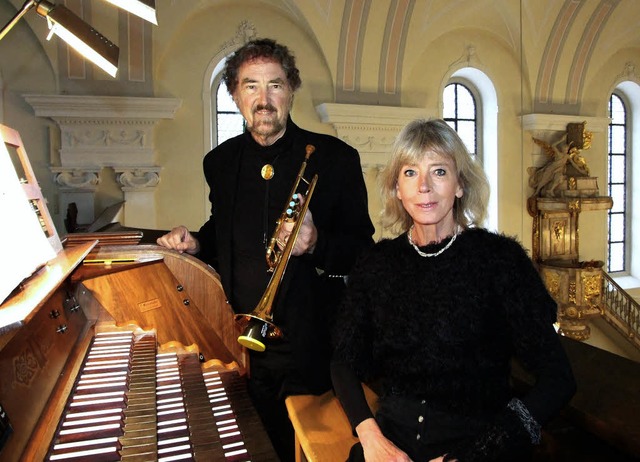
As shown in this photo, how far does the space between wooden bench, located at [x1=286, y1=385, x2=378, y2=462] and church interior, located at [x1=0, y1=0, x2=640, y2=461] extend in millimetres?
3263

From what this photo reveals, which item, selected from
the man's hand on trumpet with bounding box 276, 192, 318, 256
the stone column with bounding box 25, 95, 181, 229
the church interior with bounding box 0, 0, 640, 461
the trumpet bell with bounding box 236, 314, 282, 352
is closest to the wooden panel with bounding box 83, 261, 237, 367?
the trumpet bell with bounding box 236, 314, 282, 352

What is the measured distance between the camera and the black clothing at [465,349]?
149cm

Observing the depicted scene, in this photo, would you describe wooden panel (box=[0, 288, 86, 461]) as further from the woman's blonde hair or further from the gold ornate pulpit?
the gold ornate pulpit

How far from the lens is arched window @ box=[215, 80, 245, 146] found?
7988mm

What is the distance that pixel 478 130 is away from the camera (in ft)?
Result: 32.6

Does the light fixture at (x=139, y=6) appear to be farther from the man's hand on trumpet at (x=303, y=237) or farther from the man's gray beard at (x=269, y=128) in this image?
the man's hand on trumpet at (x=303, y=237)

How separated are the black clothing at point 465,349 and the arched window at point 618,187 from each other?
1132 cm

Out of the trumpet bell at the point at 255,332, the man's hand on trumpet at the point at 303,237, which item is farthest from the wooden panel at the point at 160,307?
the man's hand on trumpet at the point at 303,237

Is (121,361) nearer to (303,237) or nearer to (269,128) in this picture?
(303,237)

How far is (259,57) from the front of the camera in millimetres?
2135

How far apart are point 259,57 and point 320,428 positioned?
1.43 m

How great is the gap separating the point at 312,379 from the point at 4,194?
1.22m

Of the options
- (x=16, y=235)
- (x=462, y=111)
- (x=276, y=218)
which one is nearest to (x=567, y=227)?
(x=462, y=111)

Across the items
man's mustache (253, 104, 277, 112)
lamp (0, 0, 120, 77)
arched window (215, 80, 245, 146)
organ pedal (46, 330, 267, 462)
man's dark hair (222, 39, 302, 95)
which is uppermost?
arched window (215, 80, 245, 146)
